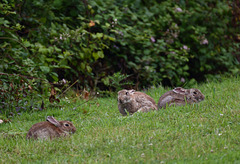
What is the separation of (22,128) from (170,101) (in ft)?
10.2

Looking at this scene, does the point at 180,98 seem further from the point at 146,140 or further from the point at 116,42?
the point at 116,42

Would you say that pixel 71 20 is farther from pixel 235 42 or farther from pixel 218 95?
pixel 235 42

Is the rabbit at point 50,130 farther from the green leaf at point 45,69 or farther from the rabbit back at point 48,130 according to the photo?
the green leaf at point 45,69

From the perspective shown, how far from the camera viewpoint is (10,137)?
21.7ft

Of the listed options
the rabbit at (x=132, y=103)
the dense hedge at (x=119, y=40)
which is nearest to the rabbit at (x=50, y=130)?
the rabbit at (x=132, y=103)

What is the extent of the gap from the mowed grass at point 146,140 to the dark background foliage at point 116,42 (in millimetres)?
2757

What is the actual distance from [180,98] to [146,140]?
2670 mm

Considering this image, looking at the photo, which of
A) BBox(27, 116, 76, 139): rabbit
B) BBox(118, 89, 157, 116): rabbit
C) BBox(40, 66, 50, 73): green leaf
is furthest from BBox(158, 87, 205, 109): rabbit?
BBox(40, 66, 50, 73): green leaf

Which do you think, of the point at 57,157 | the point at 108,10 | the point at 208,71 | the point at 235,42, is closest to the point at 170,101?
the point at 57,157

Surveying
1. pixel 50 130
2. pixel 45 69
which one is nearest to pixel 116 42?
pixel 45 69

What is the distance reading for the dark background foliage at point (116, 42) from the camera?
32.4ft

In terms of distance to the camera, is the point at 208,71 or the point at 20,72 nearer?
the point at 20,72

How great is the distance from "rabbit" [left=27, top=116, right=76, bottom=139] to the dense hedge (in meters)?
2.80

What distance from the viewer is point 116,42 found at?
41.3ft
